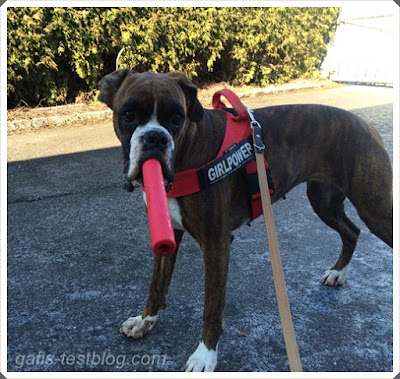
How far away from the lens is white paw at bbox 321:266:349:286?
3.08 m

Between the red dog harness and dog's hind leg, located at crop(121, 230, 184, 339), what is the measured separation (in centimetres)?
50

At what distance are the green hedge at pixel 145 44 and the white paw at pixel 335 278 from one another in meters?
5.78

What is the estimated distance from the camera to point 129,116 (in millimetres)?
2061

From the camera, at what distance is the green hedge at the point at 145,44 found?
6.67m

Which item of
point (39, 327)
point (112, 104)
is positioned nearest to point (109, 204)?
point (39, 327)

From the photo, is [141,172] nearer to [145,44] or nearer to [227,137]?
[227,137]

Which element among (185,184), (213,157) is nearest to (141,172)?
A: (185,184)

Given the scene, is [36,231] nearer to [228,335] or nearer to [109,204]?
[109,204]

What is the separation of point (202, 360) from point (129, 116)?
4.69ft

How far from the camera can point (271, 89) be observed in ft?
31.6

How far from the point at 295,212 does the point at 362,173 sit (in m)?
1.73

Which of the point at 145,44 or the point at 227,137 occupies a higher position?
the point at 227,137

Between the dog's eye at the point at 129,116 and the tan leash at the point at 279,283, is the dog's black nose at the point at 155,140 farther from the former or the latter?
the tan leash at the point at 279,283

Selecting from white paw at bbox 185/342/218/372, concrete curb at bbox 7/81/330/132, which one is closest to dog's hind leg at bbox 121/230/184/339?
white paw at bbox 185/342/218/372
